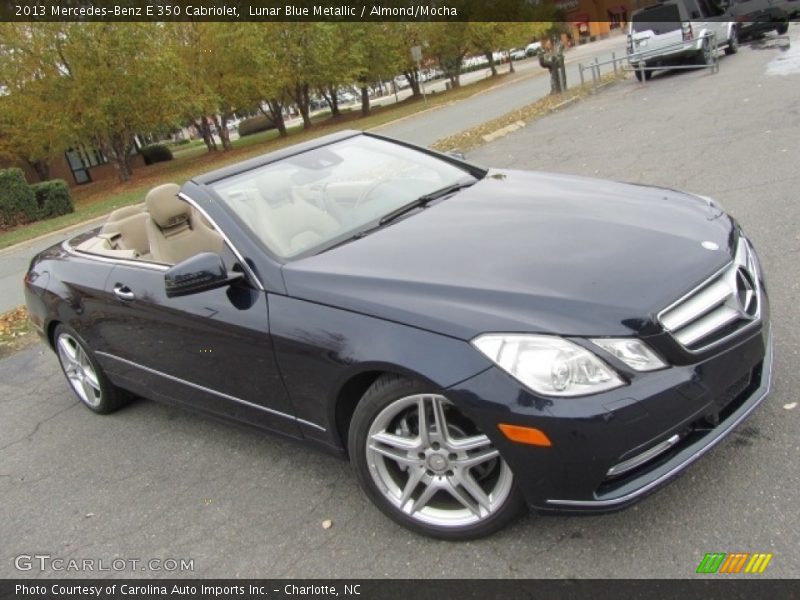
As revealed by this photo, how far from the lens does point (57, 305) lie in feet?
15.0

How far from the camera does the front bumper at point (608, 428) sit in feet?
7.67

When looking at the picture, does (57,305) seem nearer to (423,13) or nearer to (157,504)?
(157,504)

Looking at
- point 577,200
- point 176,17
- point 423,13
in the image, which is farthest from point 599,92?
point 423,13

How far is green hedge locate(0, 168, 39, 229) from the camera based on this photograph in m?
19.0

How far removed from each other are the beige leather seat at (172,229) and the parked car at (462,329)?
172mm

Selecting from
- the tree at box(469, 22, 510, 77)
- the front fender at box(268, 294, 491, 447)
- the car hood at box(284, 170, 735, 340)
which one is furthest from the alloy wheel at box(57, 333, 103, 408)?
the tree at box(469, 22, 510, 77)

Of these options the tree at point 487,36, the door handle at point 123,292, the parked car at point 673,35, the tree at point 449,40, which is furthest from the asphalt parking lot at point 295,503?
the tree at point 487,36

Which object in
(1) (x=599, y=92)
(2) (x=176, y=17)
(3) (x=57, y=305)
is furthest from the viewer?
(2) (x=176, y=17)

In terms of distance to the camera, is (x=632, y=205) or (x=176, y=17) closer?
(x=632, y=205)

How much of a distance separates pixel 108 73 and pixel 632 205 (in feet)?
80.9

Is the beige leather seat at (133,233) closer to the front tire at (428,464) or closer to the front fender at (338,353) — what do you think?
the front fender at (338,353)

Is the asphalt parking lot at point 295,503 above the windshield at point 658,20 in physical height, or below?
below

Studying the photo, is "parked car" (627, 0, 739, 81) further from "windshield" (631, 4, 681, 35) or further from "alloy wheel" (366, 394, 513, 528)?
"alloy wheel" (366, 394, 513, 528)

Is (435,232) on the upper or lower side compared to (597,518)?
upper
